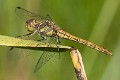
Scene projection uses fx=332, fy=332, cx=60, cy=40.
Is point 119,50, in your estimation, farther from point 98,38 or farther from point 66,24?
point 66,24

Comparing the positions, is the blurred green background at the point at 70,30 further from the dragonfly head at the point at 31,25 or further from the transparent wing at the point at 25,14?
the dragonfly head at the point at 31,25

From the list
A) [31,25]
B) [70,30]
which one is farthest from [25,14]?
[70,30]

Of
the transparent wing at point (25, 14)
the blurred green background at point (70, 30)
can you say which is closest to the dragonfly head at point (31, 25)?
the transparent wing at point (25, 14)

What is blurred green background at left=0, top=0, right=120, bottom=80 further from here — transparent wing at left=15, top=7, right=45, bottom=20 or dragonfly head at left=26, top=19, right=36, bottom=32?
dragonfly head at left=26, top=19, right=36, bottom=32

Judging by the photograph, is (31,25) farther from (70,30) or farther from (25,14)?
(70,30)

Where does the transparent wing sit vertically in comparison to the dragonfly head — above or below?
above

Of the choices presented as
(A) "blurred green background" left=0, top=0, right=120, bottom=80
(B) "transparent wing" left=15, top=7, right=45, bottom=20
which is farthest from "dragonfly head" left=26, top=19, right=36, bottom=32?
(A) "blurred green background" left=0, top=0, right=120, bottom=80

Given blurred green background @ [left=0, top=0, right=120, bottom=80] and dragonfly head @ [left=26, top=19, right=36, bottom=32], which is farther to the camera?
blurred green background @ [left=0, top=0, right=120, bottom=80]

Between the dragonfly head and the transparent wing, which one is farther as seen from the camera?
the transparent wing
